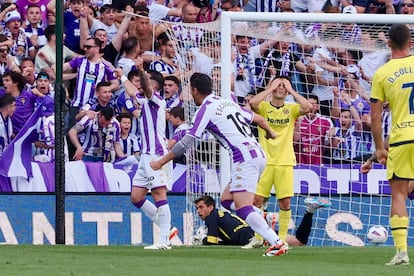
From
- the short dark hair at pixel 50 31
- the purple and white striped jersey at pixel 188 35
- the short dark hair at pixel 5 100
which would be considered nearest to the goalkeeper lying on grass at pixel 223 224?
the purple and white striped jersey at pixel 188 35

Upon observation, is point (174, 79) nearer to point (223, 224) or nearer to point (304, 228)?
point (223, 224)

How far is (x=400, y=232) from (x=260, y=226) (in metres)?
2.23

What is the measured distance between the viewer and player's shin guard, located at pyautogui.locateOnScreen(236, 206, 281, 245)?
1293 centimetres

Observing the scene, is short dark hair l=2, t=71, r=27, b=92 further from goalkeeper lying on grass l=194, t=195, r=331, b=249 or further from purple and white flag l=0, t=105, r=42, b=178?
goalkeeper lying on grass l=194, t=195, r=331, b=249

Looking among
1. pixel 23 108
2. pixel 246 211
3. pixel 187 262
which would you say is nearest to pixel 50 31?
pixel 23 108

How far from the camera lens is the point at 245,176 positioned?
526 inches

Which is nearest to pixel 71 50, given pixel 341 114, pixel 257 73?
pixel 257 73

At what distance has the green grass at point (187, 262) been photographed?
10.4 metres

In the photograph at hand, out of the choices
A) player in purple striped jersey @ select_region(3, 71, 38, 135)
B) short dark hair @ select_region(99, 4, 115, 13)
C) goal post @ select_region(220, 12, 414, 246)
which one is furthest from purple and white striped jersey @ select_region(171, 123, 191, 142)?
short dark hair @ select_region(99, 4, 115, 13)

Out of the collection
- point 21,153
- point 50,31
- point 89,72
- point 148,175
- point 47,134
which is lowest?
point 148,175

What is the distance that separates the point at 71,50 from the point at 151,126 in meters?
5.41

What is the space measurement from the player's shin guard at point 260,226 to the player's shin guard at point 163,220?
236 centimetres

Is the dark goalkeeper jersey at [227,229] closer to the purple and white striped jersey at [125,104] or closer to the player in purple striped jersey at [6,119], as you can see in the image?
the purple and white striped jersey at [125,104]

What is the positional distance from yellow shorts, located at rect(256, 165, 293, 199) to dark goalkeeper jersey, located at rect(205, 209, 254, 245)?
55cm
